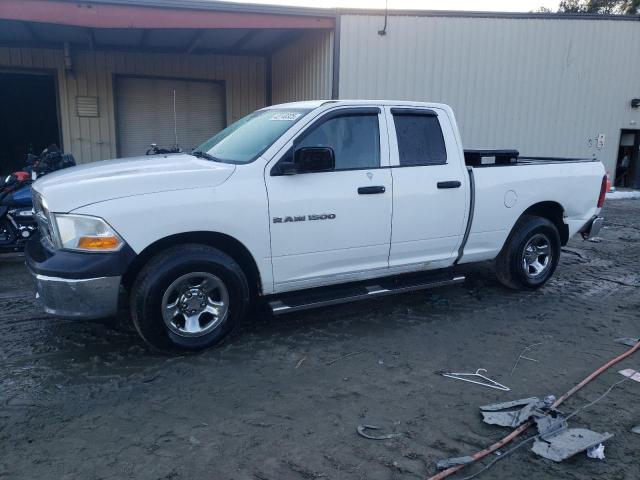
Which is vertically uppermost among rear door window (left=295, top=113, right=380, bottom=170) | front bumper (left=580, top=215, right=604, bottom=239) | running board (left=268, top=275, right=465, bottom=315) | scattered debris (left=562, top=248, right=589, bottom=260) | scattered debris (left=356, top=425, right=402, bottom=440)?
rear door window (left=295, top=113, right=380, bottom=170)

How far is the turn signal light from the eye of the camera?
3.80 meters

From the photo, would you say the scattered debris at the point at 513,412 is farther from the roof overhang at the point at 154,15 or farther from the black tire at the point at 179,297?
the roof overhang at the point at 154,15

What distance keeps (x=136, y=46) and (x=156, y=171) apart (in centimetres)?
1093

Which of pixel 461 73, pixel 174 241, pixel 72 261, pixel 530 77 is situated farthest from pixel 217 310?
pixel 530 77

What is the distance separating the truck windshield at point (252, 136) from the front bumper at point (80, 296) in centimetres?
150

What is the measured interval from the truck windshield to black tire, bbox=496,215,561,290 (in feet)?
9.42

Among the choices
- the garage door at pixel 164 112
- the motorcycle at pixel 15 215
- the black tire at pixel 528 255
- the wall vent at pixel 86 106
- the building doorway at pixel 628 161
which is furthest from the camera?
the building doorway at pixel 628 161

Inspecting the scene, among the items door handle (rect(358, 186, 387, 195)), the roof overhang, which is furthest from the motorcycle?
door handle (rect(358, 186, 387, 195))

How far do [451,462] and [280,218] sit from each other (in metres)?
2.26

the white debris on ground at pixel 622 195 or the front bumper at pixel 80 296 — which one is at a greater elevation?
the front bumper at pixel 80 296

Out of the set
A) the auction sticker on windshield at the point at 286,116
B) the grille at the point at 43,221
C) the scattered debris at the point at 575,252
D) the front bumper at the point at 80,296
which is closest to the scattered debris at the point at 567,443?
the front bumper at the point at 80,296

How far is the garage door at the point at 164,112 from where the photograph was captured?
14.3 meters

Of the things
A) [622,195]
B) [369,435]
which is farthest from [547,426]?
[622,195]

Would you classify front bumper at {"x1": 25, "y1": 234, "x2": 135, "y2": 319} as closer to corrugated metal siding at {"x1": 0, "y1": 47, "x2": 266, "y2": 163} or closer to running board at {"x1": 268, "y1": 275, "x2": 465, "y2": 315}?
running board at {"x1": 268, "y1": 275, "x2": 465, "y2": 315}
